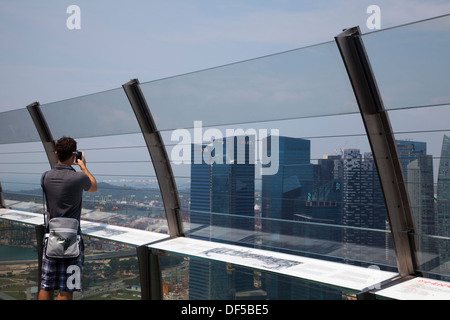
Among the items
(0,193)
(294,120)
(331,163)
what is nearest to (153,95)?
(294,120)

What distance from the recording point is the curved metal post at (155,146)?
13.0ft

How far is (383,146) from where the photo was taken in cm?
268

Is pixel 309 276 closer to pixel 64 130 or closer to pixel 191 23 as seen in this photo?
pixel 64 130

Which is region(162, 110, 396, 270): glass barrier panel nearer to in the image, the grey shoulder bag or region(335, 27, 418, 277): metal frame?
region(335, 27, 418, 277): metal frame

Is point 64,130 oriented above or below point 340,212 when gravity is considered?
above

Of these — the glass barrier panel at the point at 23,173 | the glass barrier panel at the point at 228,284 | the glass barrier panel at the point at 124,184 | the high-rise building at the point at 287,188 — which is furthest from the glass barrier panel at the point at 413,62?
the glass barrier panel at the point at 23,173

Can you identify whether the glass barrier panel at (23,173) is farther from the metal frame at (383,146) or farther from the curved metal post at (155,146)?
the metal frame at (383,146)

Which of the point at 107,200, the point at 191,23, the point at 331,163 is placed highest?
the point at 191,23

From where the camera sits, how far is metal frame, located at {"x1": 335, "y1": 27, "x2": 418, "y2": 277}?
2.62 meters

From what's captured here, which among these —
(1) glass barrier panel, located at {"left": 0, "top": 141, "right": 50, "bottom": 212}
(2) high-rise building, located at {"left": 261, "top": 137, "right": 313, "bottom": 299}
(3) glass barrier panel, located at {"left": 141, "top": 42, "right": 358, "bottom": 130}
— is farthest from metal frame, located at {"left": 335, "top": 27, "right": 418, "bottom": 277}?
(1) glass barrier panel, located at {"left": 0, "top": 141, "right": 50, "bottom": 212}

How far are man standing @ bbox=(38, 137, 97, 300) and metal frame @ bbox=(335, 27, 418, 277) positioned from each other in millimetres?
1927

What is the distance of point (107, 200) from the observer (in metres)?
4.79

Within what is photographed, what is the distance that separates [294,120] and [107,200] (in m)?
2.66
